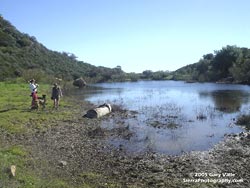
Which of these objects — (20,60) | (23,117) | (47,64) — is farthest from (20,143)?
(47,64)

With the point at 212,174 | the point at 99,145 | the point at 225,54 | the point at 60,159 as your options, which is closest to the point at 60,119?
the point at 99,145

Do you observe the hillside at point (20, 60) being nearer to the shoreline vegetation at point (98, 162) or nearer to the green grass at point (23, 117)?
the green grass at point (23, 117)

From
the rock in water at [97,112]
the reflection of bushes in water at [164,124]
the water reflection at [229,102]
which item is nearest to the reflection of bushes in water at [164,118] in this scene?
the reflection of bushes in water at [164,124]

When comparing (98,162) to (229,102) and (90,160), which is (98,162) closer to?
(90,160)

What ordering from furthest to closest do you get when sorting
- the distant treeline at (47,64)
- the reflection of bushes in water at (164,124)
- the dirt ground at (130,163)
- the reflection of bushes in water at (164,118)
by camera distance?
the distant treeline at (47,64), the reflection of bushes in water at (164,118), the reflection of bushes in water at (164,124), the dirt ground at (130,163)

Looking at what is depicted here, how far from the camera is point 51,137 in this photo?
60.7 feet

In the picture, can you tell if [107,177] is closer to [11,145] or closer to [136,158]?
[136,158]

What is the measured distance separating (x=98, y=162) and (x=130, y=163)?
1410 millimetres

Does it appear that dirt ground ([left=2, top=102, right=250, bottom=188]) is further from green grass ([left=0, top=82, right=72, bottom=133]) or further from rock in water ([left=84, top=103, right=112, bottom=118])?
rock in water ([left=84, top=103, right=112, bottom=118])

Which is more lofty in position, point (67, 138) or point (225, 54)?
point (225, 54)

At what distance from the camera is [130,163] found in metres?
14.0

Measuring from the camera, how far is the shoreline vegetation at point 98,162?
11.4 metres

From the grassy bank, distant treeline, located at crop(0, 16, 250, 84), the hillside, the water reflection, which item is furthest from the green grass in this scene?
the hillside

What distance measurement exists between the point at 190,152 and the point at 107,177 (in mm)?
5558
